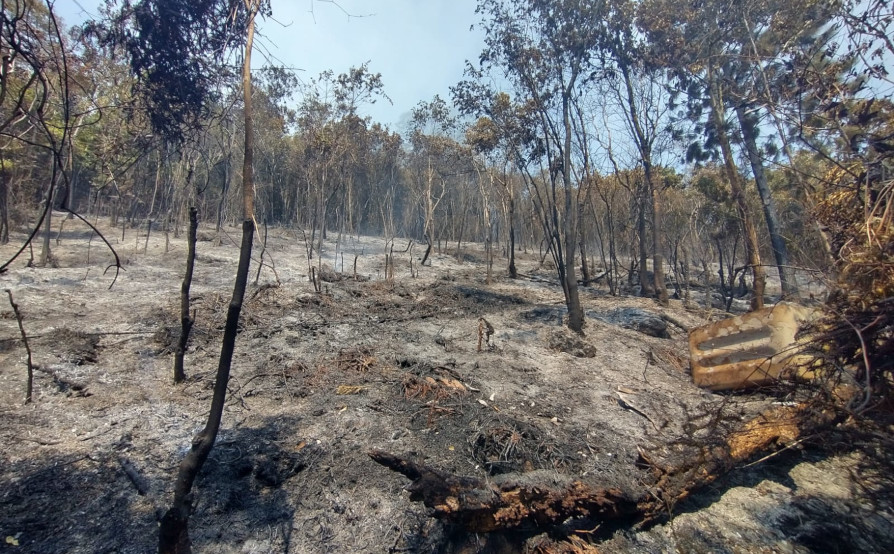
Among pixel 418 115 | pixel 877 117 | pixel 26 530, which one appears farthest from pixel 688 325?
pixel 418 115

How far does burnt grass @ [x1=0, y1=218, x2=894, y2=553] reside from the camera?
132 inches

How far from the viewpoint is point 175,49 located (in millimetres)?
3205

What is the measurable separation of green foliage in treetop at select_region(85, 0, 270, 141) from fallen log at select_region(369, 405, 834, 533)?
3291 mm

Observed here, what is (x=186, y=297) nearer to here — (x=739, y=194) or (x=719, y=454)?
(x=719, y=454)

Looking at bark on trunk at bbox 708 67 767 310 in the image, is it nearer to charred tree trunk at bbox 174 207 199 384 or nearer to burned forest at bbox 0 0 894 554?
burned forest at bbox 0 0 894 554

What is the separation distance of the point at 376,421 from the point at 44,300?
24.2ft

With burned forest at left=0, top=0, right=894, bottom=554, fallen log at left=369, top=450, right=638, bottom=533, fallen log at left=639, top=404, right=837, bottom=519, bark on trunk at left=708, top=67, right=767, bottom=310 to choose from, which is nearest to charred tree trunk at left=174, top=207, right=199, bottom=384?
burned forest at left=0, top=0, right=894, bottom=554

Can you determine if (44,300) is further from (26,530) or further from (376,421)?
(376,421)

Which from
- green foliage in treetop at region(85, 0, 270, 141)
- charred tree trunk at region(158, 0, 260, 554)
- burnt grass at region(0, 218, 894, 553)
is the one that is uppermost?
green foliage in treetop at region(85, 0, 270, 141)

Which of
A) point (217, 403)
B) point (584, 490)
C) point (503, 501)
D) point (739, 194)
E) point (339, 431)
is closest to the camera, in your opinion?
point (217, 403)

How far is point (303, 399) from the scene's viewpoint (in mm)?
5297

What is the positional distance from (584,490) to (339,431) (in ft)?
8.60

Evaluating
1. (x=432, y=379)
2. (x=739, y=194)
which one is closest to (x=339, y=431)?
(x=432, y=379)

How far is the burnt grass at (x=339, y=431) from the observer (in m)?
3.36
